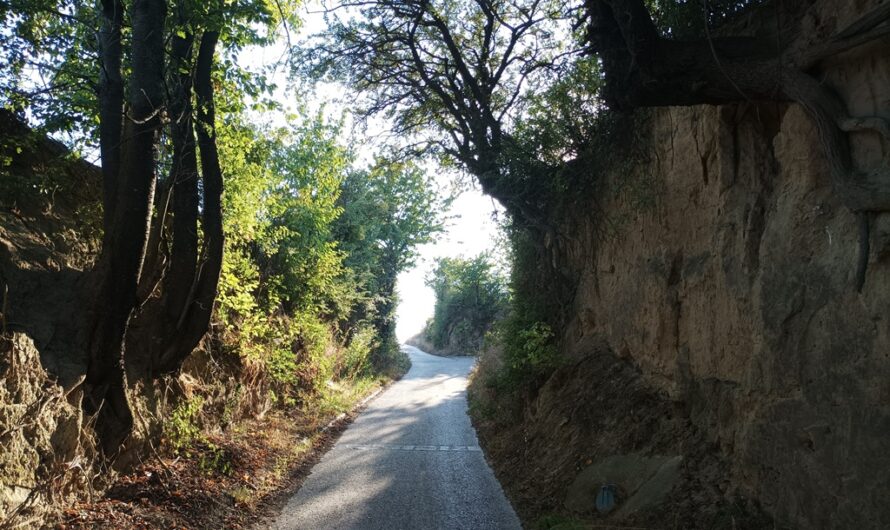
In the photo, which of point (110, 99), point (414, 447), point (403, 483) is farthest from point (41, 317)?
point (414, 447)

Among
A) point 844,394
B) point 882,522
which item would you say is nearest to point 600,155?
point 844,394

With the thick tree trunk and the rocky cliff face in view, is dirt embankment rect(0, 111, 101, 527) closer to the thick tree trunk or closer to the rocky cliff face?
the thick tree trunk

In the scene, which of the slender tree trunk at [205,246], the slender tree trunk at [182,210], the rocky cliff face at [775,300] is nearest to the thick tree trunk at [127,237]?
the slender tree trunk at [182,210]

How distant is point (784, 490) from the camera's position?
15.1 feet

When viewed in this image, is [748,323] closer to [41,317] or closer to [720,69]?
[720,69]

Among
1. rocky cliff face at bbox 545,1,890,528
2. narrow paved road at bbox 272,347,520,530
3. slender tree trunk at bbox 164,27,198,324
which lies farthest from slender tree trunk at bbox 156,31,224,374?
rocky cliff face at bbox 545,1,890,528

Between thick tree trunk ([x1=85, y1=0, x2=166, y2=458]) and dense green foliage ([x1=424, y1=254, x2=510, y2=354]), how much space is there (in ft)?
106

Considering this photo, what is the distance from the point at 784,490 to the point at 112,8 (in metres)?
8.10

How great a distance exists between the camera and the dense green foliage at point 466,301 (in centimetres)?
4119

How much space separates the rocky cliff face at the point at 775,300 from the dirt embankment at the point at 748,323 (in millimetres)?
15

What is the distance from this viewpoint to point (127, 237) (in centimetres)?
615

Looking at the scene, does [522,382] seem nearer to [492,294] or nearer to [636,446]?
[636,446]

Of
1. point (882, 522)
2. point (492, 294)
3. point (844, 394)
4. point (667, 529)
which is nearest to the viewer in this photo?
point (882, 522)

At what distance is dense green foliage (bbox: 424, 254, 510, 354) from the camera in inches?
1622
